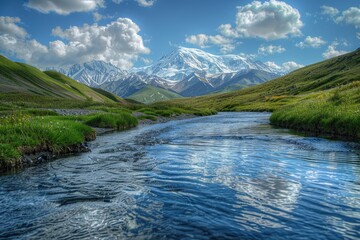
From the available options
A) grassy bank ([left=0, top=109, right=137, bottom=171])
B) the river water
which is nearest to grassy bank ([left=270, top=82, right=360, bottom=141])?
the river water

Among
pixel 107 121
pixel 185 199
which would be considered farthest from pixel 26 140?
pixel 107 121

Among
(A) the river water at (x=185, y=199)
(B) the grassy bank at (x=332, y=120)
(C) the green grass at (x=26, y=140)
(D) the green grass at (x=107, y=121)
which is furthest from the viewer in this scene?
(D) the green grass at (x=107, y=121)

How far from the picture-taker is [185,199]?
9.64m

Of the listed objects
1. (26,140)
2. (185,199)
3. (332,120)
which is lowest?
(185,199)

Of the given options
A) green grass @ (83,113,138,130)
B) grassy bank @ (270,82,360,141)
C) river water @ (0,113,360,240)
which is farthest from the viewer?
green grass @ (83,113,138,130)

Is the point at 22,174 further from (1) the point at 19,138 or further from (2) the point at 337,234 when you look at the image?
(2) the point at 337,234

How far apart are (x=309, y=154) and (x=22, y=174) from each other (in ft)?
51.1

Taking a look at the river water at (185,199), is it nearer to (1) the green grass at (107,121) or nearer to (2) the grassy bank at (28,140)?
(2) the grassy bank at (28,140)

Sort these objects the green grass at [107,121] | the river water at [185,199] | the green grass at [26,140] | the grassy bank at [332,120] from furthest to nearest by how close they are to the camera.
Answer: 1. the green grass at [107,121]
2. the grassy bank at [332,120]
3. the green grass at [26,140]
4. the river water at [185,199]

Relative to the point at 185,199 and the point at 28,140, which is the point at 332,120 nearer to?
the point at 185,199

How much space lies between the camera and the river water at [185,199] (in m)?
7.32

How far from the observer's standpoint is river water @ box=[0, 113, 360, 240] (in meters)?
7.32

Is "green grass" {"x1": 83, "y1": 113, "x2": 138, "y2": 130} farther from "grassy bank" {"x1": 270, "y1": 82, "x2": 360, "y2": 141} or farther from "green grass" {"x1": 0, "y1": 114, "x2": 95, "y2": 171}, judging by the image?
"grassy bank" {"x1": 270, "y1": 82, "x2": 360, "y2": 141}

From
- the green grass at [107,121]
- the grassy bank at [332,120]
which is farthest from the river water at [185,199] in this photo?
the green grass at [107,121]
